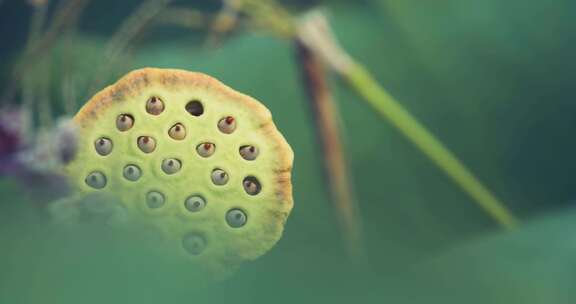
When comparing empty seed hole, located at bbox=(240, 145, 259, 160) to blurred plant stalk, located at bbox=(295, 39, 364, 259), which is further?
blurred plant stalk, located at bbox=(295, 39, 364, 259)

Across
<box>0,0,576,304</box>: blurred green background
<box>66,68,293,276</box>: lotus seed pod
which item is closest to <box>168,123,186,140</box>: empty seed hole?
<box>66,68,293,276</box>: lotus seed pod

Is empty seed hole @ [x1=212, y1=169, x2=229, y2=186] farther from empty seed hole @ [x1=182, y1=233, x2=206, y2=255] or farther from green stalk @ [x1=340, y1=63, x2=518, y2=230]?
green stalk @ [x1=340, y1=63, x2=518, y2=230]

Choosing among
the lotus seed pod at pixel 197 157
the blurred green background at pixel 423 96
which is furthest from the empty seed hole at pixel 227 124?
the blurred green background at pixel 423 96

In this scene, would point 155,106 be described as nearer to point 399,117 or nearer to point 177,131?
point 177,131

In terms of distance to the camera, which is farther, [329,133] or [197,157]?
[329,133]

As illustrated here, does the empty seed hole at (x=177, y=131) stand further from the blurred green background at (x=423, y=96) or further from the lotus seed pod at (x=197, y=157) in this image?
the blurred green background at (x=423, y=96)

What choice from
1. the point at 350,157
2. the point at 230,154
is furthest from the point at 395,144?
the point at 230,154

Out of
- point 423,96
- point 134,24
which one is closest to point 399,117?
point 423,96
